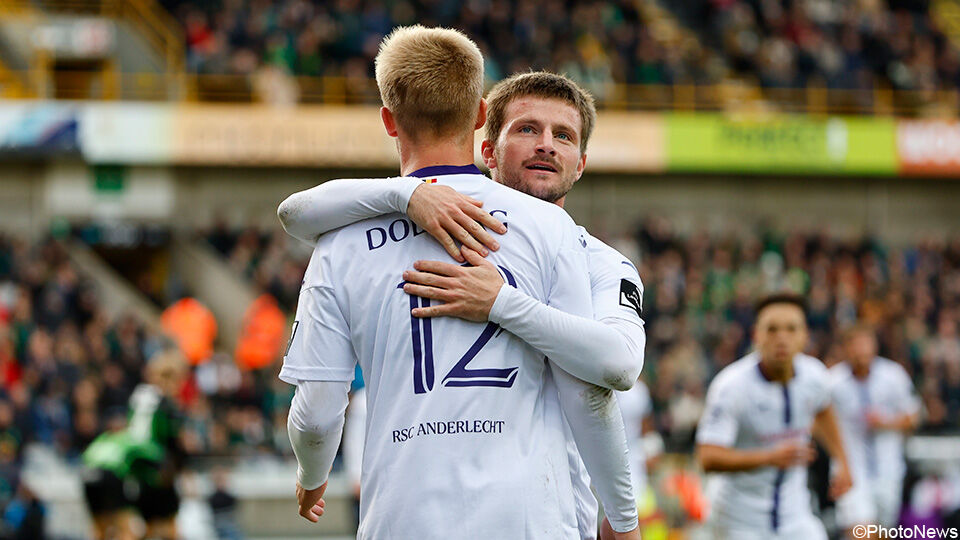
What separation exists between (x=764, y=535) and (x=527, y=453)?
4759 mm

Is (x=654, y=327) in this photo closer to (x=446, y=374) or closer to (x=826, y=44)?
(x=826, y=44)

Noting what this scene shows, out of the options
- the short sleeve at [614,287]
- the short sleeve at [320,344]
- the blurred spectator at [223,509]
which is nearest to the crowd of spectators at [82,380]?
the blurred spectator at [223,509]

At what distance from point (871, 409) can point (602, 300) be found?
30.5ft

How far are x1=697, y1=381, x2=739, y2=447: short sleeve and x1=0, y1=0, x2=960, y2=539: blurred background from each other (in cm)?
1088

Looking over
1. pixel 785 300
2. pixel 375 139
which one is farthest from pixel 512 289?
pixel 375 139

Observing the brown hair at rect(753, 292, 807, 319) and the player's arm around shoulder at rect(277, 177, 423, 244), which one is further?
the brown hair at rect(753, 292, 807, 319)

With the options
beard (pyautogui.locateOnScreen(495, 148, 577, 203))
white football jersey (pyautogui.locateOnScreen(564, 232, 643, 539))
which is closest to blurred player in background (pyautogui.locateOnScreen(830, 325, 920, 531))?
beard (pyautogui.locateOnScreen(495, 148, 577, 203))

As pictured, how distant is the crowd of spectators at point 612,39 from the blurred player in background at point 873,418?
14.4 metres

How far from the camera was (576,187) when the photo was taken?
2755 cm

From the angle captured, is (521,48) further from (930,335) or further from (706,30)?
(930,335)

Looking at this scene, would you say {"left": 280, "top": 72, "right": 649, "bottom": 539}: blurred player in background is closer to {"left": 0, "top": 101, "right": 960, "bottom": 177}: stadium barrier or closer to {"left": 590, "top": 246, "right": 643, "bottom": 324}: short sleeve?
{"left": 590, "top": 246, "right": 643, "bottom": 324}: short sleeve

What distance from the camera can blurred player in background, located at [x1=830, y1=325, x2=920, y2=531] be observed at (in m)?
12.4

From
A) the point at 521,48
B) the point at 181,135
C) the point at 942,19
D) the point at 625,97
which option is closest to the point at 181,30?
the point at 181,135

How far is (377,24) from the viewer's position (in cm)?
2688
